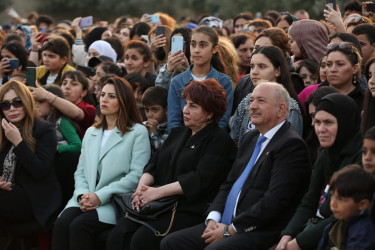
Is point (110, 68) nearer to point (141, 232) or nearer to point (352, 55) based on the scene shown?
point (141, 232)

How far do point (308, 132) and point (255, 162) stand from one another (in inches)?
40.4

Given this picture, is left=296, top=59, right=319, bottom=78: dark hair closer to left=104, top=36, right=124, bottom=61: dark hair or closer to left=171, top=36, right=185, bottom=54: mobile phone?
left=171, top=36, right=185, bottom=54: mobile phone

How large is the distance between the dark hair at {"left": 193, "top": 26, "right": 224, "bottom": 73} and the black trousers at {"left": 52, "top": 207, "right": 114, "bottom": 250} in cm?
203

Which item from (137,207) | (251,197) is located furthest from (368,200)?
(137,207)

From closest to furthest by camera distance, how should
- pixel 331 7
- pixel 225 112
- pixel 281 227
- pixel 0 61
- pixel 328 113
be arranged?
pixel 328 113
pixel 281 227
pixel 225 112
pixel 331 7
pixel 0 61

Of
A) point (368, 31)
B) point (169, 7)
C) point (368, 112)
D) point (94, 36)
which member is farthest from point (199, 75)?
point (169, 7)

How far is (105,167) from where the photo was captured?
7.88m

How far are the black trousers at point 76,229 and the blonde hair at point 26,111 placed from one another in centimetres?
86

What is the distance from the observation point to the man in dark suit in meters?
6.26

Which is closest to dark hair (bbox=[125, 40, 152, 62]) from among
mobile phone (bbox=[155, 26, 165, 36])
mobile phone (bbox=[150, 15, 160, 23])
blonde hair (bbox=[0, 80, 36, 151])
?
mobile phone (bbox=[155, 26, 165, 36])

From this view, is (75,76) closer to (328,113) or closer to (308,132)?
(308,132)

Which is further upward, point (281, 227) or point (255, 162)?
point (255, 162)

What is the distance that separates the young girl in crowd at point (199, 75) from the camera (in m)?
7.93

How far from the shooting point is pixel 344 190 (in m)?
5.32
